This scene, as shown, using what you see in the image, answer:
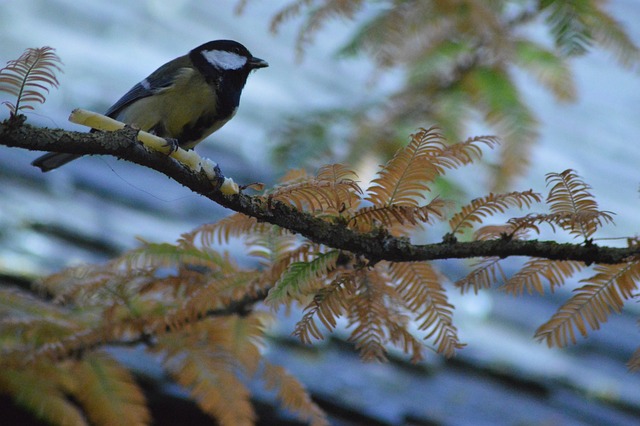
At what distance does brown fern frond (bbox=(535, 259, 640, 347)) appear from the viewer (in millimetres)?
1358

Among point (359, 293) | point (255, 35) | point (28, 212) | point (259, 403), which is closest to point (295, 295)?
point (359, 293)

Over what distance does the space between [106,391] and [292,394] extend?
0.43 metres

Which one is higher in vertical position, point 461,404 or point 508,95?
point 508,95

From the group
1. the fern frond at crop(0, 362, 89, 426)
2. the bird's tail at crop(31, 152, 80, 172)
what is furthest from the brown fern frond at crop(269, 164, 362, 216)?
the bird's tail at crop(31, 152, 80, 172)

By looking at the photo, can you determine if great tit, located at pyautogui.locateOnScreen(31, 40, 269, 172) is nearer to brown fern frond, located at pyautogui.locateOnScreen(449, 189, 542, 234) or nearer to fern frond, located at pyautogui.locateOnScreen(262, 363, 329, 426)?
fern frond, located at pyautogui.locateOnScreen(262, 363, 329, 426)

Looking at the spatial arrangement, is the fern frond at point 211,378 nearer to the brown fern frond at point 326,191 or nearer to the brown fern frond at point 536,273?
the brown fern frond at point 326,191

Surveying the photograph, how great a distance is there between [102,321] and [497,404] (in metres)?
1.31

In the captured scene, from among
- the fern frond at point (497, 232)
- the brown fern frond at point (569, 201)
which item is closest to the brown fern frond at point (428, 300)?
the fern frond at point (497, 232)

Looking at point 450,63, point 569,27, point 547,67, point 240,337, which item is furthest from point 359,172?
point 240,337

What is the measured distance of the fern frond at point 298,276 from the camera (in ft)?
4.55

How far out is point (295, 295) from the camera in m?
1.45

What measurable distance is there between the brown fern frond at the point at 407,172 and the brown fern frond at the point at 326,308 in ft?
0.50

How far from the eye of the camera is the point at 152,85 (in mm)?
2510

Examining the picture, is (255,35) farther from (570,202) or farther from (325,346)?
(570,202)
